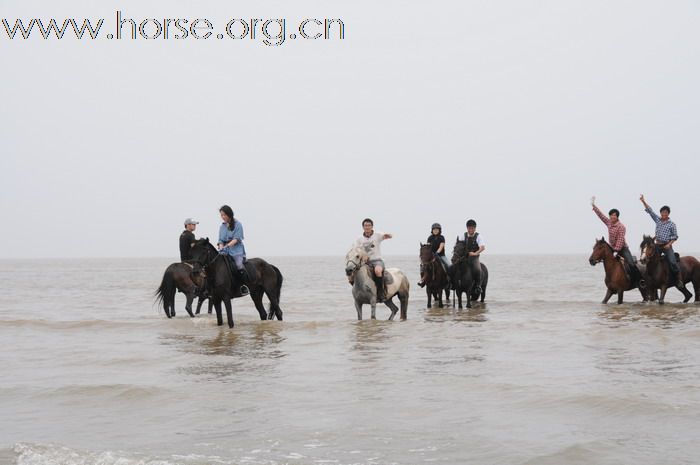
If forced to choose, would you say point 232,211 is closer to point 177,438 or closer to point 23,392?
point 23,392

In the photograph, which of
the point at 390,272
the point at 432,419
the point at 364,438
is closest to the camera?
the point at 364,438

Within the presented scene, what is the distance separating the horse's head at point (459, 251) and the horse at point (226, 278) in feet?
17.1

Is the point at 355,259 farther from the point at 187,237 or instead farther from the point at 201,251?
the point at 187,237

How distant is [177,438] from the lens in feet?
20.6

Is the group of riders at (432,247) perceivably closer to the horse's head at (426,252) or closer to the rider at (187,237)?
the horse's head at (426,252)

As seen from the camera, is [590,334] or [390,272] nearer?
[590,334]

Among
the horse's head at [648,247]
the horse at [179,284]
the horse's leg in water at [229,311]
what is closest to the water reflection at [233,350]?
the horse's leg in water at [229,311]

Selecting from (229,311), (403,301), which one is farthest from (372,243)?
(229,311)

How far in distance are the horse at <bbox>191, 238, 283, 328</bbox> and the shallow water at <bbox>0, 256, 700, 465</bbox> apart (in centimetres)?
84

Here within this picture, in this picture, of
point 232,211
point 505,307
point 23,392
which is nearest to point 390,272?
point 232,211

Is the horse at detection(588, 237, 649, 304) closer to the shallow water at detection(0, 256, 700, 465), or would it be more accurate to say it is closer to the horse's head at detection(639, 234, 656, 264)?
the horse's head at detection(639, 234, 656, 264)

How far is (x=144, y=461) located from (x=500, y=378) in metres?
4.69

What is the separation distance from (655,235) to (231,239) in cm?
1143

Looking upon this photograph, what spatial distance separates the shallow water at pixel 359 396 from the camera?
19.1ft
